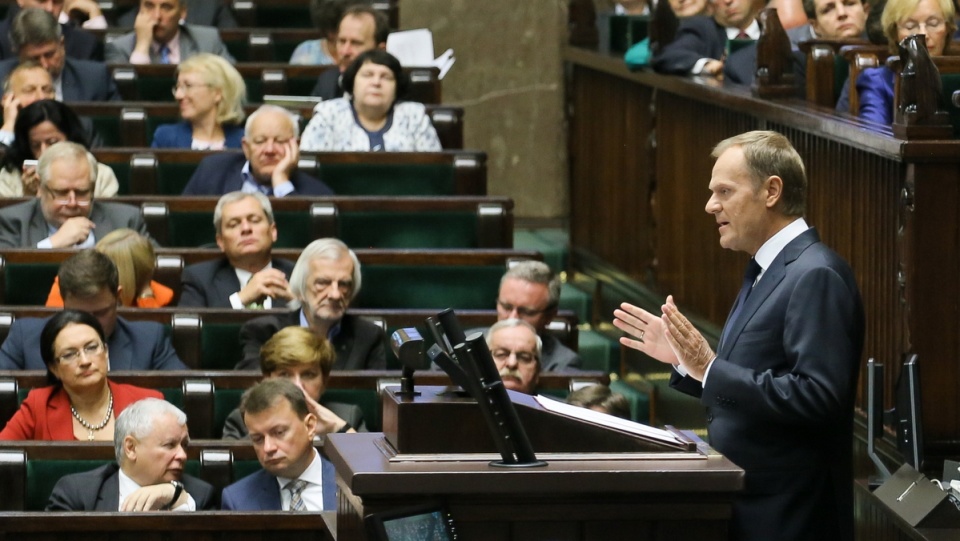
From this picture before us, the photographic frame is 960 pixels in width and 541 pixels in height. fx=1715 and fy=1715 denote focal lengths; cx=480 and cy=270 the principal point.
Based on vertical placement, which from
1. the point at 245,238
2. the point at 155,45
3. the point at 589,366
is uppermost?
the point at 155,45

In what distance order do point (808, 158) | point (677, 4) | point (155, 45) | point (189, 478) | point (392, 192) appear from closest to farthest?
point (189, 478)
point (808, 158)
point (392, 192)
point (677, 4)
point (155, 45)

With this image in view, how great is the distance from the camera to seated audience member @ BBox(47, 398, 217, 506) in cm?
304

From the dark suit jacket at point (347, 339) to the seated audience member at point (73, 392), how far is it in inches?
14.6

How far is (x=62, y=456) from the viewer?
3.13m

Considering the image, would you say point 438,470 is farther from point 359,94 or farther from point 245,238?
point 359,94

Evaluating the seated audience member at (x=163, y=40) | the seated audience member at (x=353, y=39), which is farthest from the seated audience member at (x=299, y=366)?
the seated audience member at (x=163, y=40)

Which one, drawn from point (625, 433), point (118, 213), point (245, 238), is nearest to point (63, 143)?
point (118, 213)

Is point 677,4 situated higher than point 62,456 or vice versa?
point 677,4

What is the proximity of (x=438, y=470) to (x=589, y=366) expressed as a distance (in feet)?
11.3

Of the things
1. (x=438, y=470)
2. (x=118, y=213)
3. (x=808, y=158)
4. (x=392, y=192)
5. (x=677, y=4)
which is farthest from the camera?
(x=677, y=4)

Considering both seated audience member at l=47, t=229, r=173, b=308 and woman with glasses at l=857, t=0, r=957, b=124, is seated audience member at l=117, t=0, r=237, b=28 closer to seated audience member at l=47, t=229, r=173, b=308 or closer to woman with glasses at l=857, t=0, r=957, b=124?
seated audience member at l=47, t=229, r=173, b=308

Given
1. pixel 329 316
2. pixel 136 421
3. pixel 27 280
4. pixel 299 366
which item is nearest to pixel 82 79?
pixel 27 280

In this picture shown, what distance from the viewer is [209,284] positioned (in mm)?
4066

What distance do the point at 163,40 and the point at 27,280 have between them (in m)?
1.74
